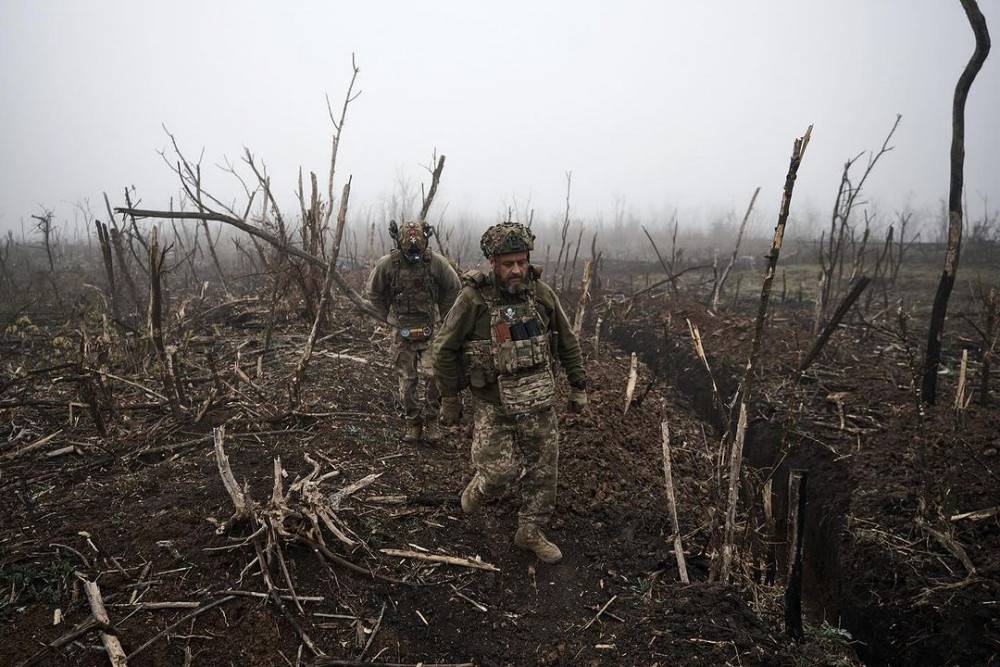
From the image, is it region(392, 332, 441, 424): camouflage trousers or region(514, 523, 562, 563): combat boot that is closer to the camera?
region(514, 523, 562, 563): combat boot

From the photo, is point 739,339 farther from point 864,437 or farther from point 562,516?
point 562,516

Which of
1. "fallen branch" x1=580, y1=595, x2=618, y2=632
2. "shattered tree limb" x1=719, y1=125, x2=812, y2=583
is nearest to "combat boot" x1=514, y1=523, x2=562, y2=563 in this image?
"fallen branch" x1=580, y1=595, x2=618, y2=632

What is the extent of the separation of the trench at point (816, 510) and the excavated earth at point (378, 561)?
0.11 m

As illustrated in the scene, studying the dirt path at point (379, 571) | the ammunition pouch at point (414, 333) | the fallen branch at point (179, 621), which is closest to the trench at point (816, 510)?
the dirt path at point (379, 571)

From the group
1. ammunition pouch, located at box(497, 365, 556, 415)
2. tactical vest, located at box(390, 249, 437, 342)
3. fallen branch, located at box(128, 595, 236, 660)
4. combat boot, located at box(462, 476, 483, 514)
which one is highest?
tactical vest, located at box(390, 249, 437, 342)

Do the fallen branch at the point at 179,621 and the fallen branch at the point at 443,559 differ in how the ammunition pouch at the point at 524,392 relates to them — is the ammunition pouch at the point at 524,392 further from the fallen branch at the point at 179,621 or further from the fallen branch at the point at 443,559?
the fallen branch at the point at 179,621

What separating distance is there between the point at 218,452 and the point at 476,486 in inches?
64.8

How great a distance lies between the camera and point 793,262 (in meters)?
19.8

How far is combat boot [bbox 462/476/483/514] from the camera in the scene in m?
3.39

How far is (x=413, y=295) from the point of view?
15.0ft

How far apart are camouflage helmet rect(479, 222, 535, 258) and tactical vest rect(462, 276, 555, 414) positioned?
26cm

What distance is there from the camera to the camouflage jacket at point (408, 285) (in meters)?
4.57

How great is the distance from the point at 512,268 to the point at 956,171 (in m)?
4.13

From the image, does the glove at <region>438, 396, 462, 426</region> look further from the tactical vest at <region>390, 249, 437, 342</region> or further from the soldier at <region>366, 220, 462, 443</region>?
A: the tactical vest at <region>390, 249, 437, 342</region>
